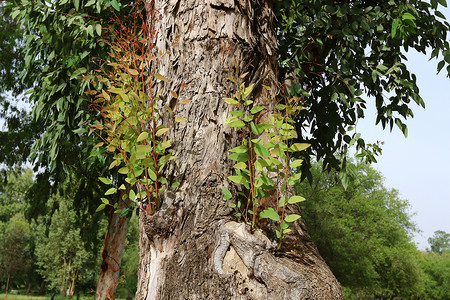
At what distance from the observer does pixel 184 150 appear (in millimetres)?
2643

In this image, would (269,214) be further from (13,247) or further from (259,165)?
(13,247)

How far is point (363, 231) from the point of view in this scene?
27.1 metres

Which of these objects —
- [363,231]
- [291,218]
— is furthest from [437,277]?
[291,218]

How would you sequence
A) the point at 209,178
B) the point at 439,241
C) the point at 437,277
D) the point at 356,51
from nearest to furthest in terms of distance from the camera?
the point at 209,178 → the point at 356,51 → the point at 437,277 → the point at 439,241

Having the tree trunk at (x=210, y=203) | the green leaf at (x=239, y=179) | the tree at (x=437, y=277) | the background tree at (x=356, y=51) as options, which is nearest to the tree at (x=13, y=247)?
the background tree at (x=356, y=51)

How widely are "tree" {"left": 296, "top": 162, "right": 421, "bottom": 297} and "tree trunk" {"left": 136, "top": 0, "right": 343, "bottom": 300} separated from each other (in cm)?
2160

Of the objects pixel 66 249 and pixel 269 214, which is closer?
pixel 269 214

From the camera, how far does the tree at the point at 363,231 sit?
81.8 feet

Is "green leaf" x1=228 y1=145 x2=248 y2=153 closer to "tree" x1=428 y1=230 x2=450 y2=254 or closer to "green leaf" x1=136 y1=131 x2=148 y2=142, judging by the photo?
"green leaf" x1=136 y1=131 x2=148 y2=142

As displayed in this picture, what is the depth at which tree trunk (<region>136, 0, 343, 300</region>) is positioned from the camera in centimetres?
229

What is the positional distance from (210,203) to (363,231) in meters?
27.2

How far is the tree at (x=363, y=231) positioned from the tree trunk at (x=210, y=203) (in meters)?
21.6

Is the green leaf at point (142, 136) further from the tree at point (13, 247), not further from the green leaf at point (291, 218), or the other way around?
the tree at point (13, 247)

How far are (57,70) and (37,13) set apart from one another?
Answer: 93 cm
